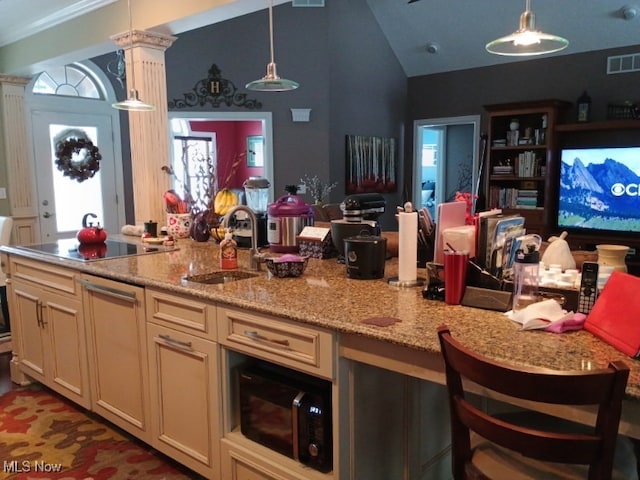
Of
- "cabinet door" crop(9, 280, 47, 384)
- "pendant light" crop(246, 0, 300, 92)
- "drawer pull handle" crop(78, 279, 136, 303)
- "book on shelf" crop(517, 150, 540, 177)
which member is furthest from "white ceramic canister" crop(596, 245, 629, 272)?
"book on shelf" crop(517, 150, 540, 177)

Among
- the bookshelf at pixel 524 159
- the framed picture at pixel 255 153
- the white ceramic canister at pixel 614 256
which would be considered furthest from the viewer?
the framed picture at pixel 255 153

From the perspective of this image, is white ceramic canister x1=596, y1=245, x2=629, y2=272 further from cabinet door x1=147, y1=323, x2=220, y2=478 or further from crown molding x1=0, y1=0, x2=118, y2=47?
crown molding x1=0, y1=0, x2=118, y2=47

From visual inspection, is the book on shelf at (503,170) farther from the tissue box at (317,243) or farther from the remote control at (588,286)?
the remote control at (588,286)

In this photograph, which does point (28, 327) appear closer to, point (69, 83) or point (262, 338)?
point (262, 338)

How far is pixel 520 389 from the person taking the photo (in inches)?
43.9

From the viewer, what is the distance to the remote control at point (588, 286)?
1515 mm

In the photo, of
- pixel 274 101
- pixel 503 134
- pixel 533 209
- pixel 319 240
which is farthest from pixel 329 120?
pixel 319 240

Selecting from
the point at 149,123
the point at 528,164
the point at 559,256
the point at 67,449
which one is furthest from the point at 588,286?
the point at 528,164

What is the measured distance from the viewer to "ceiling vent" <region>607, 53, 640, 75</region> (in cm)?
542

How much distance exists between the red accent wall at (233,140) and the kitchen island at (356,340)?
21.5 ft

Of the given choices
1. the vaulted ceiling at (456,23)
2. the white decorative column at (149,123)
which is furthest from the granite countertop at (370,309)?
the vaulted ceiling at (456,23)

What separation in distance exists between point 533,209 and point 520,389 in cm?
524

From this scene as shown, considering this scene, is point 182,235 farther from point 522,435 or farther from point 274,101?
point 274,101

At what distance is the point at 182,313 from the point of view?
2.16 metres
